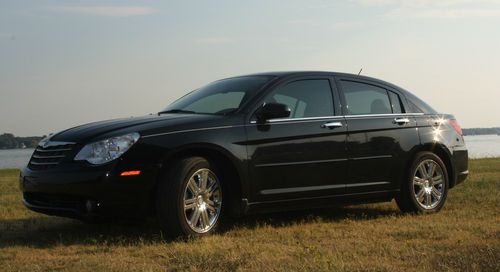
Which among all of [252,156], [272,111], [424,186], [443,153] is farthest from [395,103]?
[252,156]

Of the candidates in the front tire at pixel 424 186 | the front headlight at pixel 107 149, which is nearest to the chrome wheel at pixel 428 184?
the front tire at pixel 424 186

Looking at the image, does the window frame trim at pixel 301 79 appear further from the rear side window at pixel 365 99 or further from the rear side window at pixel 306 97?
the rear side window at pixel 365 99

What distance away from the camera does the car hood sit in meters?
5.74

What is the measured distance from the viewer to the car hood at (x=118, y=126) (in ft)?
18.8

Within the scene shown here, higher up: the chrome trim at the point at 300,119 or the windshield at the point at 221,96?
the windshield at the point at 221,96

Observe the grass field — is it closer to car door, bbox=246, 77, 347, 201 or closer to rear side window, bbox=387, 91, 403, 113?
car door, bbox=246, 77, 347, 201

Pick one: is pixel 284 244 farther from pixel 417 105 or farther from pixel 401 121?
pixel 417 105

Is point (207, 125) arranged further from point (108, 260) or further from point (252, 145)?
point (108, 260)

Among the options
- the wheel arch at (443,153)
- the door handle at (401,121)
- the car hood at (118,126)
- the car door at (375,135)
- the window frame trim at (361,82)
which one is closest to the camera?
the car hood at (118,126)

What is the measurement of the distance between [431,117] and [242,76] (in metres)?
2.56

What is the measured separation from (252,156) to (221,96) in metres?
0.95

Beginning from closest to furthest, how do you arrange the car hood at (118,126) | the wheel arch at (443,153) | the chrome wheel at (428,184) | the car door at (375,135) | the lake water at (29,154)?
the car hood at (118,126) < the car door at (375,135) < the chrome wheel at (428,184) < the wheel arch at (443,153) < the lake water at (29,154)

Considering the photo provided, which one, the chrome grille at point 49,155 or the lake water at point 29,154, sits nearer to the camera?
the chrome grille at point 49,155

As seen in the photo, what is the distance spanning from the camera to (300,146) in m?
6.51
